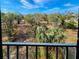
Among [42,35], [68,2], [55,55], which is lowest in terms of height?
[55,55]

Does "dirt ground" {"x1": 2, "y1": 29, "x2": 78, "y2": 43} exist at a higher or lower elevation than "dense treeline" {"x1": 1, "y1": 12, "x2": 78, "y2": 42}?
lower

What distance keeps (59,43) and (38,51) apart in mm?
383

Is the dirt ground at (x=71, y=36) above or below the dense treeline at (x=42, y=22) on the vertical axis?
below

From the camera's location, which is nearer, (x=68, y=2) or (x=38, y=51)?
(x=68, y=2)

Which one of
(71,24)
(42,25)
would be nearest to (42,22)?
(42,25)

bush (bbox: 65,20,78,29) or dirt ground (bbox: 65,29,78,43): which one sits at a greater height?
bush (bbox: 65,20,78,29)

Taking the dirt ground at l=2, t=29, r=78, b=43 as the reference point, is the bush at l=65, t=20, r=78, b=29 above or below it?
above

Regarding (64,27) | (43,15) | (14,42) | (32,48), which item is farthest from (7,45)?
(64,27)

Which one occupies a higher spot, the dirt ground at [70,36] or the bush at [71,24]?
the bush at [71,24]

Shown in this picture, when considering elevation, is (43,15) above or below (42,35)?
above

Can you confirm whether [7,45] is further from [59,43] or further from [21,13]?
[59,43]

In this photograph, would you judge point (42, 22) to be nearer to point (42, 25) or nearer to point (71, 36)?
point (42, 25)

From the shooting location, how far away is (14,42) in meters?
2.42

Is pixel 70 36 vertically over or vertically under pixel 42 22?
under
